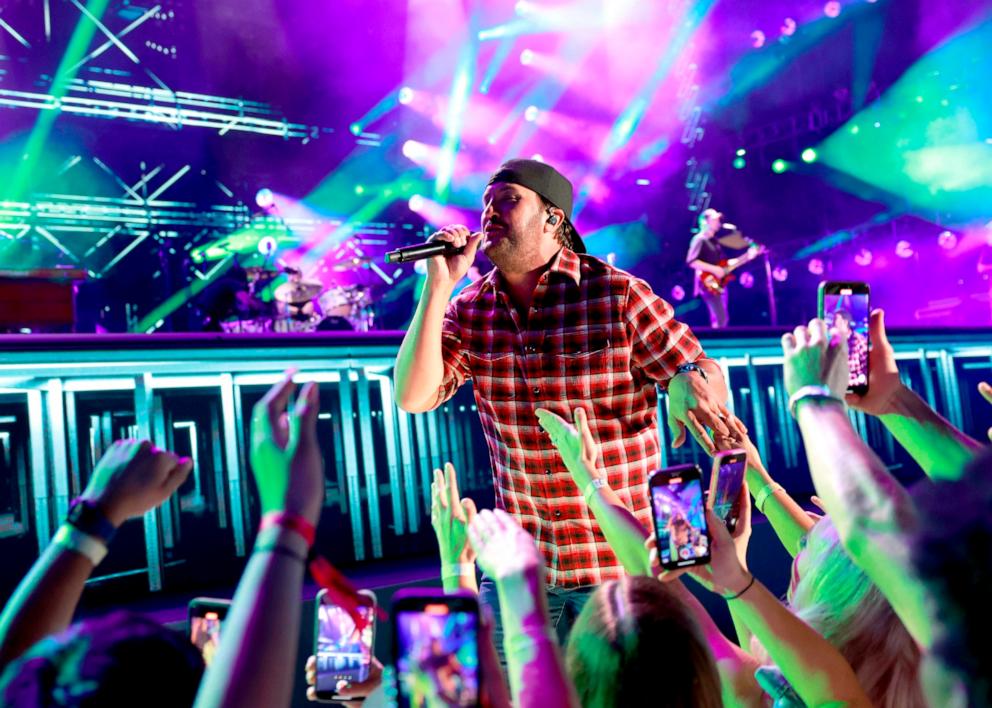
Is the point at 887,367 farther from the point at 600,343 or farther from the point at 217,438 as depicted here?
the point at 217,438

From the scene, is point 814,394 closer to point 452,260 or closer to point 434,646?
point 434,646

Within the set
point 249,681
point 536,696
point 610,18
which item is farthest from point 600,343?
point 610,18

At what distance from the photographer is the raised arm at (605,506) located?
144 centimetres

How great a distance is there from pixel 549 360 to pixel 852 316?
0.83 m

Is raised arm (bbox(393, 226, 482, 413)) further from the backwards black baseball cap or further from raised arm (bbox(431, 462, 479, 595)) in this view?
raised arm (bbox(431, 462, 479, 595))

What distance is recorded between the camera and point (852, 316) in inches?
57.2

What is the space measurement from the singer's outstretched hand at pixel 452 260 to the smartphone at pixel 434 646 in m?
1.17

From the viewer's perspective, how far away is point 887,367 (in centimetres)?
135

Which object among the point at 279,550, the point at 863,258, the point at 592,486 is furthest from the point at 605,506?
the point at 863,258

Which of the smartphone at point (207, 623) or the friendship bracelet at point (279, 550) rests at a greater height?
the friendship bracelet at point (279, 550)

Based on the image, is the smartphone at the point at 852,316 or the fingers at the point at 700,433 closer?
the smartphone at the point at 852,316

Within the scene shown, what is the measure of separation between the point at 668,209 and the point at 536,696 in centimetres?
995

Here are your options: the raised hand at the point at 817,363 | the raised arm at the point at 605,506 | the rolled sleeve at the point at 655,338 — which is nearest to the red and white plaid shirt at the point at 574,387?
the rolled sleeve at the point at 655,338

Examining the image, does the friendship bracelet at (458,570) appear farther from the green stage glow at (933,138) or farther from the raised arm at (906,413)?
the green stage glow at (933,138)
